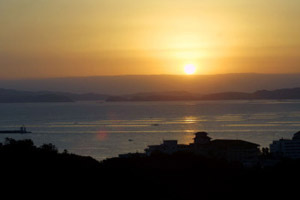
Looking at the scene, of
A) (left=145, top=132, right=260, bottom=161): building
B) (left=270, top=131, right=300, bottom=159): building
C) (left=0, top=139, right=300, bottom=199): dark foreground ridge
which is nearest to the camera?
(left=0, top=139, right=300, bottom=199): dark foreground ridge

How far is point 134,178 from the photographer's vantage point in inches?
667

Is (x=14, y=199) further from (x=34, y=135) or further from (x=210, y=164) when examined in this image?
(x=34, y=135)

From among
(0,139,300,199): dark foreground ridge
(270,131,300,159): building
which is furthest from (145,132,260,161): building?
(0,139,300,199): dark foreground ridge

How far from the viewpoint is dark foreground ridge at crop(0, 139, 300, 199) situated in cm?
1475

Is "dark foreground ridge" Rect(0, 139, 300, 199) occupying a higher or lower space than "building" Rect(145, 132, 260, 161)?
lower

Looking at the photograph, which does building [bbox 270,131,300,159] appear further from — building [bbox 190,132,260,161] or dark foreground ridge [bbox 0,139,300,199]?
dark foreground ridge [bbox 0,139,300,199]

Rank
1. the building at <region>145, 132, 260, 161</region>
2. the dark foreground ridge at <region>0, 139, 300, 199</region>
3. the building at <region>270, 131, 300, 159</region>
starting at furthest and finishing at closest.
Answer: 1. the building at <region>270, 131, 300, 159</region>
2. the building at <region>145, 132, 260, 161</region>
3. the dark foreground ridge at <region>0, 139, 300, 199</region>

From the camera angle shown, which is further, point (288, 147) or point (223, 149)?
point (288, 147)

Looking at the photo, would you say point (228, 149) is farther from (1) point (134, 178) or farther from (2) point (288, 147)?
(1) point (134, 178)

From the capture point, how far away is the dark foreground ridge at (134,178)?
14750 millimetres

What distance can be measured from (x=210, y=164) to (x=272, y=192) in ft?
14.7

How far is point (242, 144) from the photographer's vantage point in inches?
1384

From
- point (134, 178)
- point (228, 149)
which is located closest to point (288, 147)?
point (228, 149)

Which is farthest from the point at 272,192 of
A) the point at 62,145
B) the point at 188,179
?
the point at 62,145
